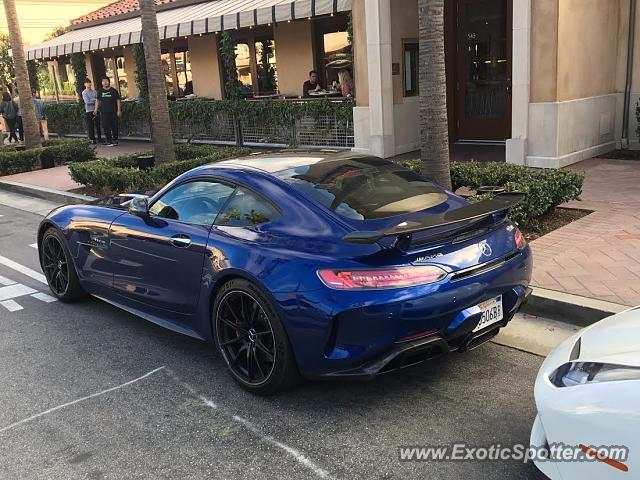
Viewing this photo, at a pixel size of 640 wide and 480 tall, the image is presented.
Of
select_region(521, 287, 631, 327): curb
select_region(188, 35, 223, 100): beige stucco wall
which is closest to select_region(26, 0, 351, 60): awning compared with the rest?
select_region(188, 35, 223, 100): beige stucco wall

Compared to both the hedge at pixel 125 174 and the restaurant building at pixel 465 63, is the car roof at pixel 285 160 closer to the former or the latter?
the hedge at pixel 125 174

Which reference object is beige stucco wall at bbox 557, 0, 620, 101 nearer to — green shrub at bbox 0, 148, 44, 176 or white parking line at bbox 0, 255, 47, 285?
white parking line at bbox 0, 255, 47, 285

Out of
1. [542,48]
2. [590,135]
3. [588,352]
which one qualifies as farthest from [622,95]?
[588,352]

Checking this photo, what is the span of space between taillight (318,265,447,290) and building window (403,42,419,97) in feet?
33.2

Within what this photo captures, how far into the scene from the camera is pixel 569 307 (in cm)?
467

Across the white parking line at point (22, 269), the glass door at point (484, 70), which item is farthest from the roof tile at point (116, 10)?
the white parking line at point (22, 269)

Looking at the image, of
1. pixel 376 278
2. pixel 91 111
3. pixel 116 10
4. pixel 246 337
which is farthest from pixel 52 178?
pixel 116 10

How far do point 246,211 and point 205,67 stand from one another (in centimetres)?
1653

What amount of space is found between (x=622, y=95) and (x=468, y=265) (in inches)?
381

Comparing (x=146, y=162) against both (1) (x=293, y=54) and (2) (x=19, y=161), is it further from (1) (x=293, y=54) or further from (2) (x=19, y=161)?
(1) (x=293, y=54)

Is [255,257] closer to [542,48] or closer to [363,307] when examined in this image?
[363,307]

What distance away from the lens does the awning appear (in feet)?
42.6

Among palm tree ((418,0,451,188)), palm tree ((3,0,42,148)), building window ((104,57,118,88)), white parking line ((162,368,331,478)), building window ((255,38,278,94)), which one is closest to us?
white parking line ((162,368,331,478))

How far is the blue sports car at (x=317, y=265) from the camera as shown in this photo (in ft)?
10.9
